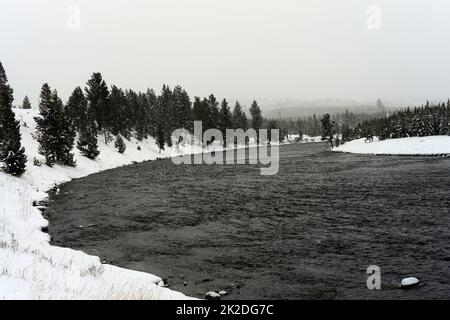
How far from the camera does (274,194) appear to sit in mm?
34281

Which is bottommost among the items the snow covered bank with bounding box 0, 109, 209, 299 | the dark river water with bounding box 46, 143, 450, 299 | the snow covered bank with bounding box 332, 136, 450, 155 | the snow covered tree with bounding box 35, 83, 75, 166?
the dark river water with bounding box 46, 143, 450, 299

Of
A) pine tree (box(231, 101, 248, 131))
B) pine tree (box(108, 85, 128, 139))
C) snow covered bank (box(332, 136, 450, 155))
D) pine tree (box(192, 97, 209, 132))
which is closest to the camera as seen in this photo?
snow covered bank (box(332, 136, 450, 155))

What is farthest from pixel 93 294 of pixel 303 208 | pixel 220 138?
pixel 220 138

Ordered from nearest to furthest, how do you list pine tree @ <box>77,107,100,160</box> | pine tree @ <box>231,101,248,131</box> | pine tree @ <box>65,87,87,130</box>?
pine tree @ <box>77,107,100,160</box> < pine tree @ <box>65,87,87,130</box> < pine tree @ <box>231,101,248,131</box>

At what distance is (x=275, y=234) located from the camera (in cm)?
2083

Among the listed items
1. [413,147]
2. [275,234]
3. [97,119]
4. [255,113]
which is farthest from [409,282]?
[255,113]

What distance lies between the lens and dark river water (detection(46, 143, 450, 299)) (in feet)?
47.0

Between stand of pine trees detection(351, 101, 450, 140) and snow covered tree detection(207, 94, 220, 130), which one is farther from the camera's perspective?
snow covered tree detection(207, 94, 220, 130)

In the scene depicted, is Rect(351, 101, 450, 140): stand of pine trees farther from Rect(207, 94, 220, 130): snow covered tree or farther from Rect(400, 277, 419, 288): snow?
Rect(400, 277, 419, 288): snow

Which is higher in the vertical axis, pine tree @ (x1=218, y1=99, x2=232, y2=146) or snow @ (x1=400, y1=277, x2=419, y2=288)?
pine tree @ (x1=218, y1=99, x2=232, y2=146)

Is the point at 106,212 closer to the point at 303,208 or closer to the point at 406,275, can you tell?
the point at 303,208

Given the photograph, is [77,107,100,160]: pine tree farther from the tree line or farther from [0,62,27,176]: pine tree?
[0,62,27,176]: pine tree

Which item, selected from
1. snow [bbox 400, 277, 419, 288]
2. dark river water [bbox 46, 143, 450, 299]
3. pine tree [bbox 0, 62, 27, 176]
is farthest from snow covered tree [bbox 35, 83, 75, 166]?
snow [bbox 400, 277, 419, 288]

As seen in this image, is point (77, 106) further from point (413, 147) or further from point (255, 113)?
point (255, 113)
